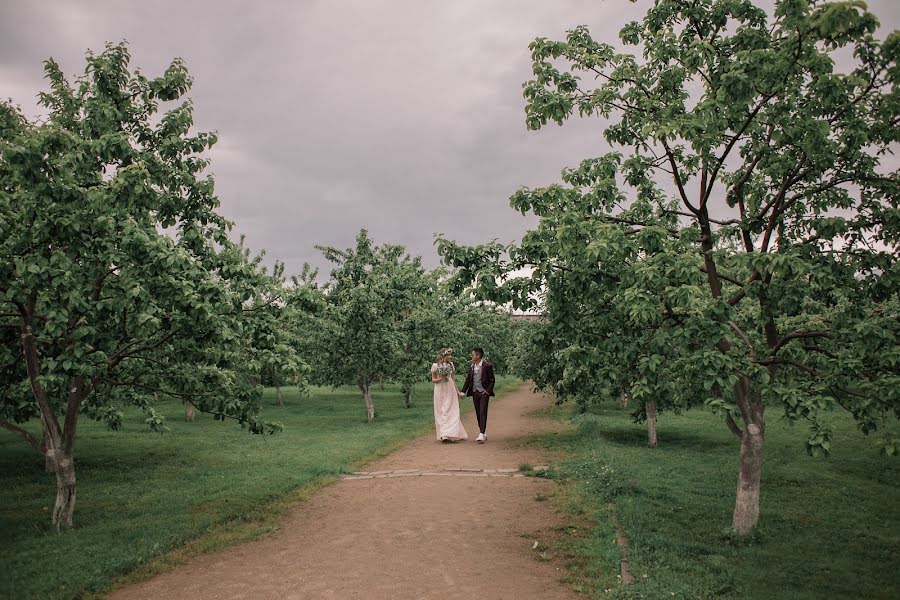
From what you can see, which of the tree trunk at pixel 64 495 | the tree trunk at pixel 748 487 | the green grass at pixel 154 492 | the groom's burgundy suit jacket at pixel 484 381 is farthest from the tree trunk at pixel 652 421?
the tree trunk at pixel 64 495

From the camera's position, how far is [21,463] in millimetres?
14250

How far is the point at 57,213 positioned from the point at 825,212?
33.4ft

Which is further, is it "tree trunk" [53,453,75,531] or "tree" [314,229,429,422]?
"tree" [314,229,429,422]

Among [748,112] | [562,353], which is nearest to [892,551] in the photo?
[562,353]

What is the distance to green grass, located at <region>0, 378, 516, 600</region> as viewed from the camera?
23.0ft

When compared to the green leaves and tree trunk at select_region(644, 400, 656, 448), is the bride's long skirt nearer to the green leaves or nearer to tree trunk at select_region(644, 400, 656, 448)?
tree trunk at select_region(644, 400, 656, 448)

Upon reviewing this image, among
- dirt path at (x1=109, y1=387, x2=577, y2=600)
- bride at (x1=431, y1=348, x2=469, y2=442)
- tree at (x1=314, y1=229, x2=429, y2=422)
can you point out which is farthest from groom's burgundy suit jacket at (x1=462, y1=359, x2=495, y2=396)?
tree at (x1=314, y1=229, x2=429, y2=422)

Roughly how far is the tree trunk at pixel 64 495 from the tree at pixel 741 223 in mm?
6549

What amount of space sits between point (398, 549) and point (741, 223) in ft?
20.7

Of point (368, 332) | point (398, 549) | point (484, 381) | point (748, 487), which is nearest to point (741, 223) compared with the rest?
point (748, 487)

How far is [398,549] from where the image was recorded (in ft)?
24.8

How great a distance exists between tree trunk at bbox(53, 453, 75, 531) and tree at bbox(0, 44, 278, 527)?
1 centimetres

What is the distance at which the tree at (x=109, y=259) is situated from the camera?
7078 mm

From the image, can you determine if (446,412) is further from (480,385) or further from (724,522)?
(724,522)
